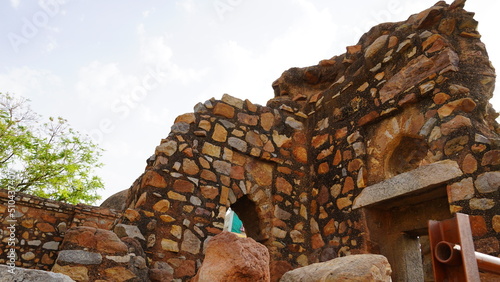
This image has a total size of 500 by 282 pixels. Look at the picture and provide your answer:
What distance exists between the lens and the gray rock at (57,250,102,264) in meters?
2.58

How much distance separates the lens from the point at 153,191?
3684 millimetres

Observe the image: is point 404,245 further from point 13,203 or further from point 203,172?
point 13,203

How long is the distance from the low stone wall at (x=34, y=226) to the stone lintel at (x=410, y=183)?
533 cm

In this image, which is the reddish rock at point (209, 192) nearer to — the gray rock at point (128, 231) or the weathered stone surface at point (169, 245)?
the weathered stone surface at point (169, 245)

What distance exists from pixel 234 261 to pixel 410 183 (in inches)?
89.2

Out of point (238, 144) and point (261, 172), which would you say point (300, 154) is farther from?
point (238, 144)

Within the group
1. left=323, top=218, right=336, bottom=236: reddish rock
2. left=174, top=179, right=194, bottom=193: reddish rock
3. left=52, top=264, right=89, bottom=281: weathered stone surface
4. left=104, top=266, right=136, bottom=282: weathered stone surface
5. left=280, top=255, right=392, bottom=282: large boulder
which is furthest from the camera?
left=323, top=218, right=336, bottom=236: reddish rock

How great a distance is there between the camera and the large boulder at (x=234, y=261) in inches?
66.1

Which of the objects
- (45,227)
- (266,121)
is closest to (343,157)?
(266,121)

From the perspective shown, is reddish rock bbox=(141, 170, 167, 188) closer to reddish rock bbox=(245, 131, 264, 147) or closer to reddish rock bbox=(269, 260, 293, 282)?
reddish rock bbox=(245, 131, 264, 147)

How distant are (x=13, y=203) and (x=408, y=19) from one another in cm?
663

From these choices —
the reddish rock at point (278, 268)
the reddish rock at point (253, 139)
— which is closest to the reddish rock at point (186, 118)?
the reddish rock at point (253, 139)

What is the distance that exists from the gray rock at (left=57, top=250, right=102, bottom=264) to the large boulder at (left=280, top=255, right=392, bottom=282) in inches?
67.7

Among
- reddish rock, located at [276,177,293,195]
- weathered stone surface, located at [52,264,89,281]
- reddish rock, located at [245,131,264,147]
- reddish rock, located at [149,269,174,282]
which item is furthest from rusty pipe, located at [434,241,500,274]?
reddish rock, located at [245,131,264,147]
